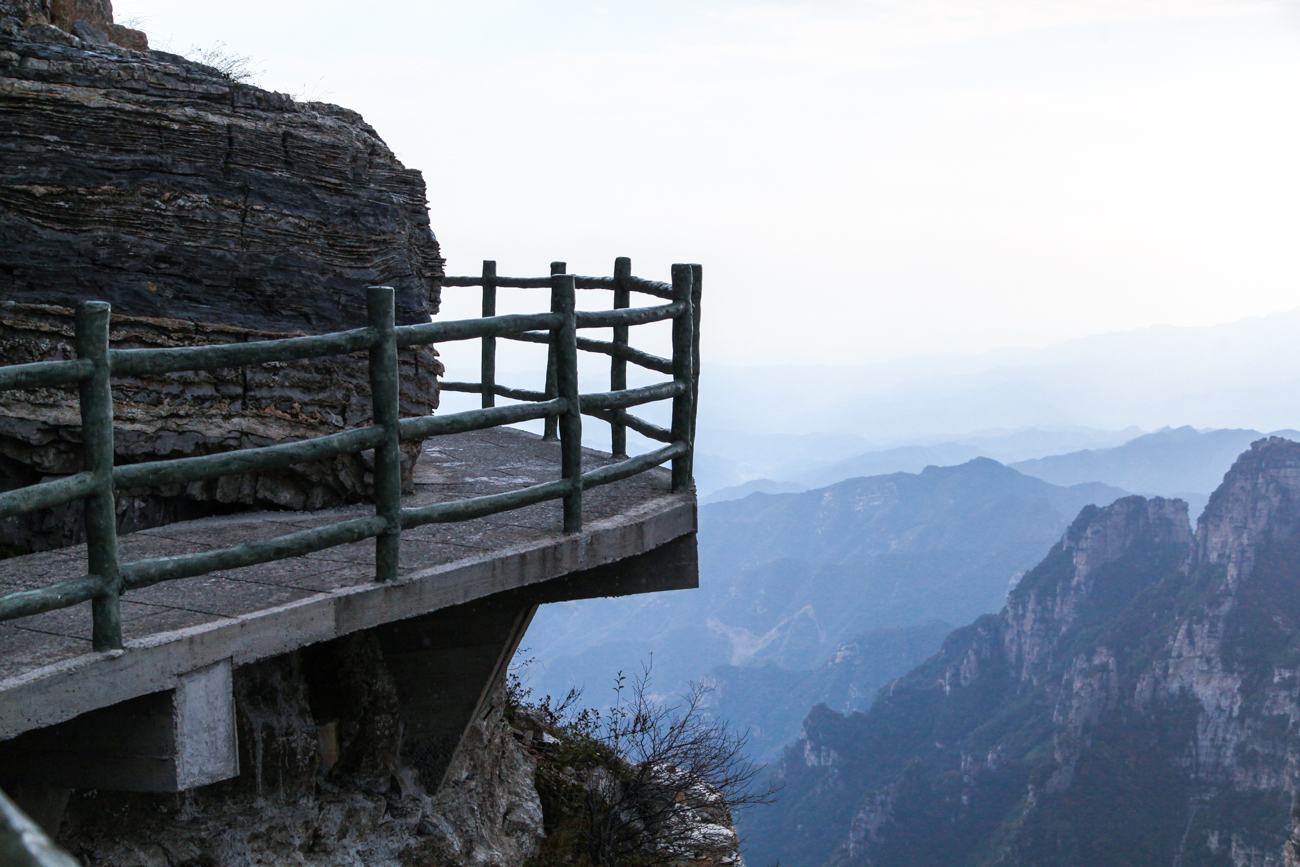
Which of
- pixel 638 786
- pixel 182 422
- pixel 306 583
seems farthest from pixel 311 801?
pixel 638 786

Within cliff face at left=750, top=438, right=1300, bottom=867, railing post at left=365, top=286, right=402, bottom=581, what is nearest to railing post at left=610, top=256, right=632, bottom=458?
railing post at left=365, top=286, right=402, bottom=581

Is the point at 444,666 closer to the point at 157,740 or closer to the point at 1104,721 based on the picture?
the point at 157,740

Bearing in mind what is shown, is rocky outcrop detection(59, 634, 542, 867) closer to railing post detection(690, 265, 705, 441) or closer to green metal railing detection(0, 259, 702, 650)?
green metal railing detection(0, 259, 702, 650)

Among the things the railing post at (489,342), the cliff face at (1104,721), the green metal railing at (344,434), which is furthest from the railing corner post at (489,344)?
the cliff face at (1104,721)

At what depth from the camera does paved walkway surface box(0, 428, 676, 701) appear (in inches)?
141

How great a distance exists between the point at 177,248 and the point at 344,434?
217 cm

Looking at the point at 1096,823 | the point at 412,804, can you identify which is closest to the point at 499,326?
the point at 412,804

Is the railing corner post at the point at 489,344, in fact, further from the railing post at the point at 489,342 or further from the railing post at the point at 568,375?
the railing post at the point at 568,375

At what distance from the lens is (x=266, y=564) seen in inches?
178

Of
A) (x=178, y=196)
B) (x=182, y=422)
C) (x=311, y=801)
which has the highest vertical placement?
(x=178, y=196)

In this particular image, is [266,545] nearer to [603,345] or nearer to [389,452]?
[389,452]

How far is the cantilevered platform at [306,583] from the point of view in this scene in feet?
10.7

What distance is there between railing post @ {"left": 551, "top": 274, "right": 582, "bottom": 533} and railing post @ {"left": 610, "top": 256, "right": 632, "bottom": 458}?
137 cm

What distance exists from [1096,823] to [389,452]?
108 metres
